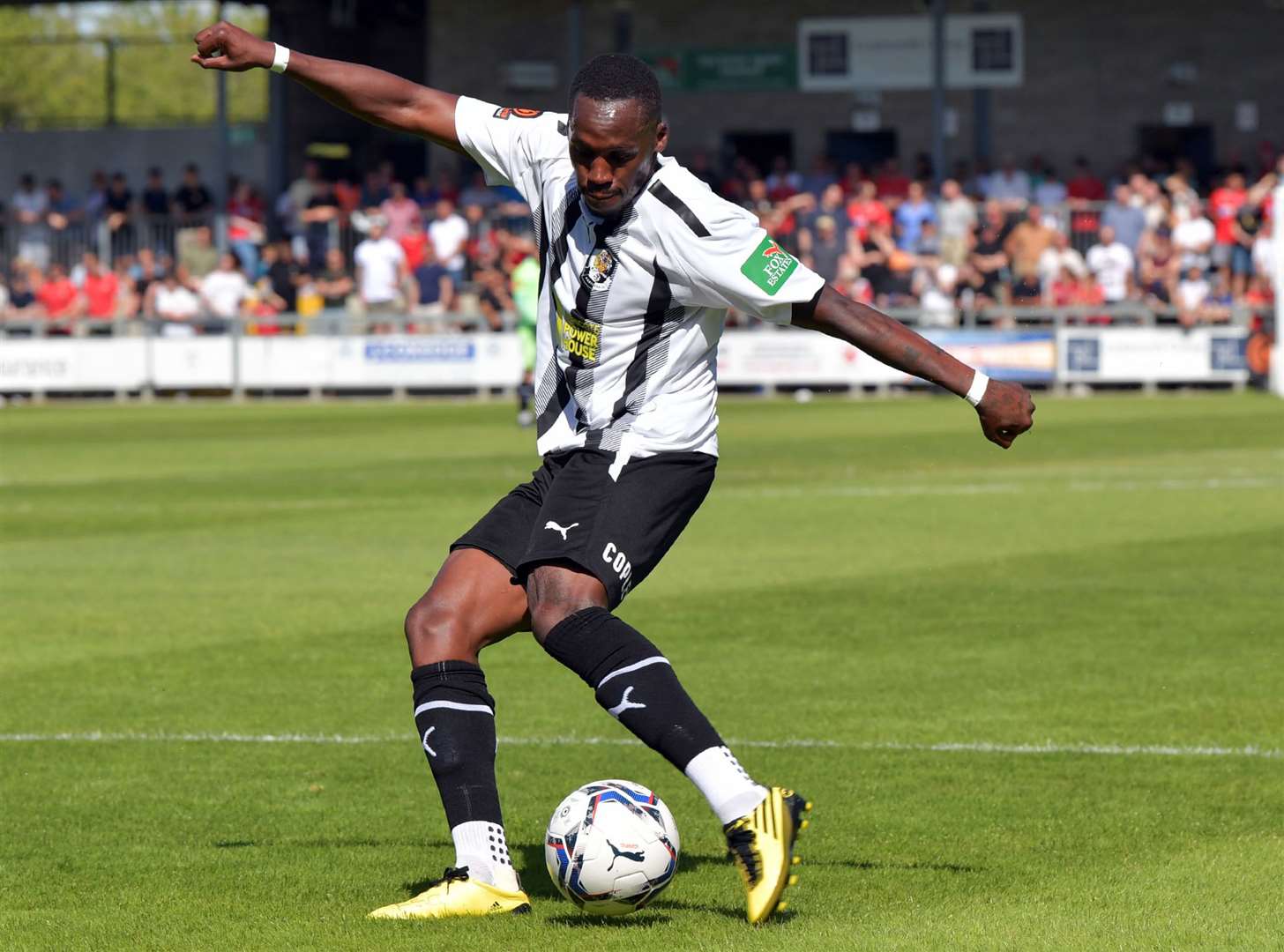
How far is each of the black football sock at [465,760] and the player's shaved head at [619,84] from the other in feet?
4.57

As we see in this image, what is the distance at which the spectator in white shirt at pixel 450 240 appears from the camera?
3250cm

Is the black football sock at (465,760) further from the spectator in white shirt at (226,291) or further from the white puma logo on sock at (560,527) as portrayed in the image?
the spectator in white shirt at (226,291)

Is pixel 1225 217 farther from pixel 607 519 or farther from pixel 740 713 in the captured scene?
pixel 607 519

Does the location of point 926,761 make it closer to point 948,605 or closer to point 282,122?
point 948,605

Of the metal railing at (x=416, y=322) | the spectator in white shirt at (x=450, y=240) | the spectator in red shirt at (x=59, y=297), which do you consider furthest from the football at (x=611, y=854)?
the spectator in red shirt at (x=59, y=297)

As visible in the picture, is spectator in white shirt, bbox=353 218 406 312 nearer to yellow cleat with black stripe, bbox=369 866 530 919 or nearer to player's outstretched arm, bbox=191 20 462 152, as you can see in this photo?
player's outstretched arm, bbox=191 20 462 152

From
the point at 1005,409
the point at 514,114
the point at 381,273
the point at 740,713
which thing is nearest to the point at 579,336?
the point at 514,114

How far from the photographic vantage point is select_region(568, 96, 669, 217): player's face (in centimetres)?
491

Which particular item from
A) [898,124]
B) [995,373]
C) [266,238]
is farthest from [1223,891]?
[898,124]

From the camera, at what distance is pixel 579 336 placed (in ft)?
17.1

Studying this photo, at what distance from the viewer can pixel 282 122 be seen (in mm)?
39625

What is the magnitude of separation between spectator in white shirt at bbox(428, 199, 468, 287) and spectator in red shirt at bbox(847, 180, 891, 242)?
6.06 metres

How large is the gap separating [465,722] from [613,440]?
0.77 m

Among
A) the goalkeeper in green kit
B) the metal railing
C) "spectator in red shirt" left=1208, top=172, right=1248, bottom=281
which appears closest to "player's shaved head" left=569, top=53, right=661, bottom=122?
the goalkeeper in green kit
